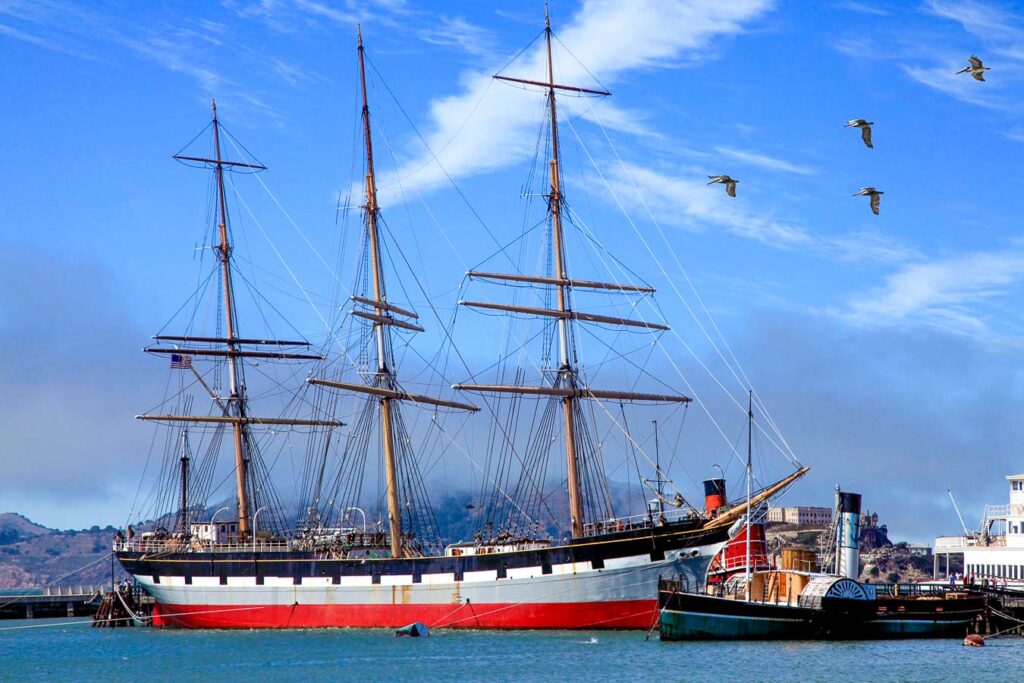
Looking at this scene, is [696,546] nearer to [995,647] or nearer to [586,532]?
[586,532]

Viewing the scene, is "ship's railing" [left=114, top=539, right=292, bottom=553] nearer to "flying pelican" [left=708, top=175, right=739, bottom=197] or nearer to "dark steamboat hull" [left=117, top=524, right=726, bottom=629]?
"dark steamboat hull" [left=117, top=524, right=726, bottom=629]

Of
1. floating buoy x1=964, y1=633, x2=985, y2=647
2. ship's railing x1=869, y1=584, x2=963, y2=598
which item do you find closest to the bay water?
floating buoy x1=964, y1=633, x2=985, y2=647

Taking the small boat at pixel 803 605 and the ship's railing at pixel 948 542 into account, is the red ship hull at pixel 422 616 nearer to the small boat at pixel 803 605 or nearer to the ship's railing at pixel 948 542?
the small boat at pixel 803 605

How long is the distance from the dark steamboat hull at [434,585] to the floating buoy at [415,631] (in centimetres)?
245

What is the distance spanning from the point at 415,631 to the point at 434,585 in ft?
A: 11.9

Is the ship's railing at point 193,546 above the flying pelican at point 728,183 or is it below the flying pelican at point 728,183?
below

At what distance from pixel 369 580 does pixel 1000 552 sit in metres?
34.8

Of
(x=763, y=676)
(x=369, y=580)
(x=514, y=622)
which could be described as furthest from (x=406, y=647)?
(x=763, y=676)

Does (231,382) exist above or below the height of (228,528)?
above

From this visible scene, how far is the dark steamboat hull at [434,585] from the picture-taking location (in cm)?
6431

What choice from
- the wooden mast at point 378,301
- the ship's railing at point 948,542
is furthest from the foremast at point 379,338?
the ship's railing at point 948,542

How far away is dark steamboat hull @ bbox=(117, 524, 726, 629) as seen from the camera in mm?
64312

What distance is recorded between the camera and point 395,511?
77938mm

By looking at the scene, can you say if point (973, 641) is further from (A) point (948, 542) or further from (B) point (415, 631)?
(A) point (948, 542)
